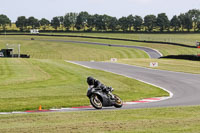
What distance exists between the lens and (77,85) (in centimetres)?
2373

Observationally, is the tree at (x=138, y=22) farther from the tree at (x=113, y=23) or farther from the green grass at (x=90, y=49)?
the green grass at (x=90, y=49)

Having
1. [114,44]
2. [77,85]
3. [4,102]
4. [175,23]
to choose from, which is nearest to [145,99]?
[77,85]

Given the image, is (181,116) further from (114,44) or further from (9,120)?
→ (114,44)

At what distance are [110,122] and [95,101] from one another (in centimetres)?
392

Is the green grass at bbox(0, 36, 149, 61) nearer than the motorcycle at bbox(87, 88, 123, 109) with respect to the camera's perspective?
No

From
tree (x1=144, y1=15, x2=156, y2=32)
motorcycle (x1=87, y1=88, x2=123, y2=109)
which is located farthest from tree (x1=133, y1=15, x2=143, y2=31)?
motorcycle (x1=87, y1=88, x2=123, y2=109)

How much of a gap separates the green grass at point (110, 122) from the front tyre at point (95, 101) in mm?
Answer: 1528

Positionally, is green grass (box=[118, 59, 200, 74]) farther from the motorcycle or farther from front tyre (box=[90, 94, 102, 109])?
front tyre (box=[90, 94, 102, 109])

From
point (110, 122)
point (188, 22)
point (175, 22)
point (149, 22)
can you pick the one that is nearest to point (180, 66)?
point (110, 122)

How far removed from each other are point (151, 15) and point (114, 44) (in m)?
86.2

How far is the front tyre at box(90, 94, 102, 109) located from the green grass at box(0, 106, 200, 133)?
5.01ft

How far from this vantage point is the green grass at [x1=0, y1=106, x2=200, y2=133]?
961 cm

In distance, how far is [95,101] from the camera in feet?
47.9

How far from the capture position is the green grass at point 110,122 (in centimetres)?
961
